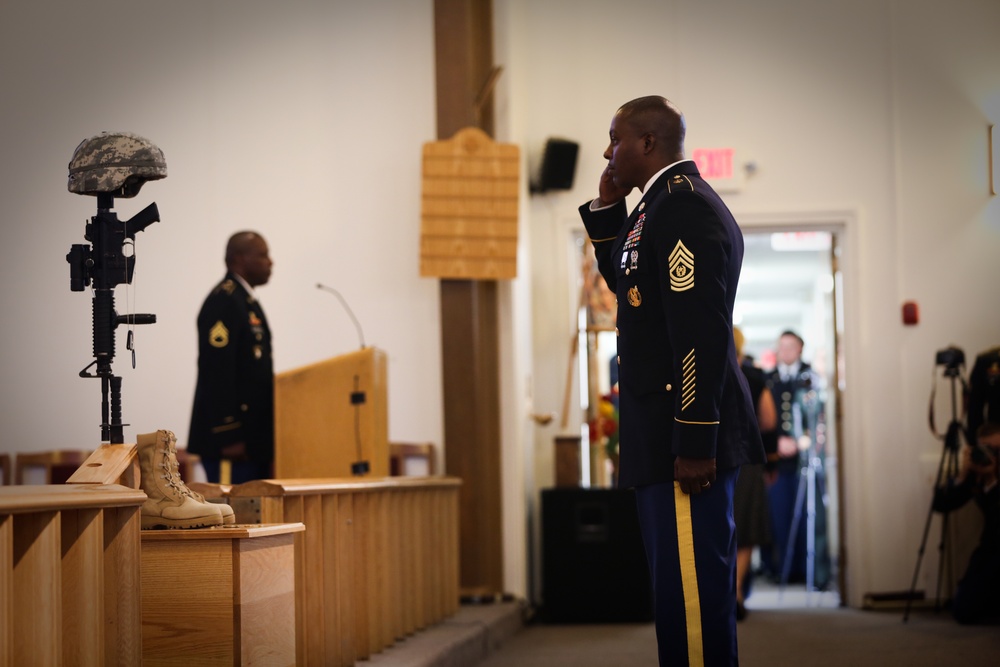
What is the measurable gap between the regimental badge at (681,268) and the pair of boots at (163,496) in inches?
43.8

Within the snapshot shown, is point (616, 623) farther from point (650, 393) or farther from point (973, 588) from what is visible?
point (650, 393)

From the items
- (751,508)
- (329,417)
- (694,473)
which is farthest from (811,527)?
(694,473)

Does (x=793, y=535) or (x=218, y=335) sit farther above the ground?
(x=218, y=335)

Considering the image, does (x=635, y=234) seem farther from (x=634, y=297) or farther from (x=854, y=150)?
(x=854, y=150)

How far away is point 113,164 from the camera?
2779mm

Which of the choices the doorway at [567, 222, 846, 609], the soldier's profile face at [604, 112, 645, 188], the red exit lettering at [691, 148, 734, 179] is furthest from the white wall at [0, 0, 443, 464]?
the soldier's profile face at [604, 112, 645, 188]

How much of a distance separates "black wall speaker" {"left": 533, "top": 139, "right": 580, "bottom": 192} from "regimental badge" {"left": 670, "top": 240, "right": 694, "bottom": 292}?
4.12 m

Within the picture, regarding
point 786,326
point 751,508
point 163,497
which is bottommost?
point 751,508

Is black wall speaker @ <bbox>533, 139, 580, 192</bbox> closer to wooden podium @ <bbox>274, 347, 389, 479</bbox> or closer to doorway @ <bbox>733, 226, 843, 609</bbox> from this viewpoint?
doorway @ <bbox>733, 226, 843, 609</bbox>

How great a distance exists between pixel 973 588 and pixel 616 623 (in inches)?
67.7

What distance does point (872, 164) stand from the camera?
6852 mm

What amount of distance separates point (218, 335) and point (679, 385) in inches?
105

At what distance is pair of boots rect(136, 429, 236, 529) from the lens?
2664mm

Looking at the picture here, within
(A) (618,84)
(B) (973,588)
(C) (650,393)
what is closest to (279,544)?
(C) (650,393)
